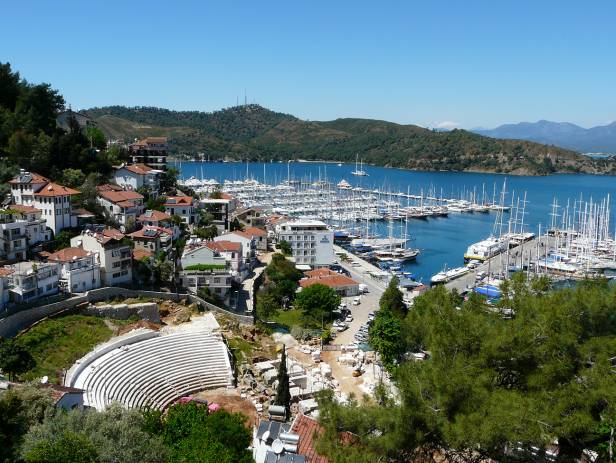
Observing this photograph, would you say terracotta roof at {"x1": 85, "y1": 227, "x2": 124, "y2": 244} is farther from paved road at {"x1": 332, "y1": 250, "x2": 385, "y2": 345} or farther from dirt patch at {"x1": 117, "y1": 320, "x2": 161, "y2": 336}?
paved road at {"x1": 332, "y1": 250, "x2": 385, "y2": 345}

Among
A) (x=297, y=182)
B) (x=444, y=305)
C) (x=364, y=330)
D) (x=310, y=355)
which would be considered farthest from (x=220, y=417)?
(x=297, y=182)

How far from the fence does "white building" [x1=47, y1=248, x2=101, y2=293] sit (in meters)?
0.67

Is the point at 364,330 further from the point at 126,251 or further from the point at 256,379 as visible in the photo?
the point at 126,251

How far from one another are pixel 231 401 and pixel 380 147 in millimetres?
161117

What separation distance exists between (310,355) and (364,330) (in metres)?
4.48

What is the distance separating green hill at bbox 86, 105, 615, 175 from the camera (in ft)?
482

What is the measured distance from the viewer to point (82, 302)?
2308cm

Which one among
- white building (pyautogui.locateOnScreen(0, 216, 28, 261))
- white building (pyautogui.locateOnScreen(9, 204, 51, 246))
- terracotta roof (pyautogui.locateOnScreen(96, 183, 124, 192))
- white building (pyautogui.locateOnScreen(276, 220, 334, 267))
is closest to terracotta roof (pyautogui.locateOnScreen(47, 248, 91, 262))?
white building (pyautogui.locateOnScreen(0, 216, 28, 261))

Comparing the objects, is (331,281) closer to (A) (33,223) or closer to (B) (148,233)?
(B) (148,233)

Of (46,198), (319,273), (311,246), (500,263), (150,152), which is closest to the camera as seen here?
(46,198)

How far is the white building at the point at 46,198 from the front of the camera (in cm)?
2830

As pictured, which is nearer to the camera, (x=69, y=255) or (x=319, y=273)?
(x=69, y=255)

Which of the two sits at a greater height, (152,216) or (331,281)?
(152,216)

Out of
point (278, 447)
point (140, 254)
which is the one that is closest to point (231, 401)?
point (278, 447)
